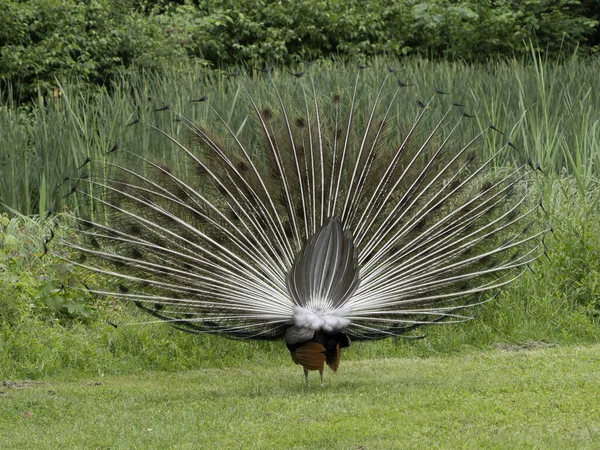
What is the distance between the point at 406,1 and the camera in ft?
64.4

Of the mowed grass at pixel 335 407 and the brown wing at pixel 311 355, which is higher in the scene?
the brown wing at pixel 311 355

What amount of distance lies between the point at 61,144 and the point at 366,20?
30.4 ft

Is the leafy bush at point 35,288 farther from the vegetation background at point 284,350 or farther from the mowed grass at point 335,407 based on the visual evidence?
the mowed grass at point 335,407

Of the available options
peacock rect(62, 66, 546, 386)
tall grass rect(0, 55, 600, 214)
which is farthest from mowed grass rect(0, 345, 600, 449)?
tall grass rect(0, 55, 600, 214)

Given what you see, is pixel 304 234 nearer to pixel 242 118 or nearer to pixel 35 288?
pixel 35 288

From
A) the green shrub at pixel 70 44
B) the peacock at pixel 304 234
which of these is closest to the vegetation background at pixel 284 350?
the green shrub at pixel 70 44

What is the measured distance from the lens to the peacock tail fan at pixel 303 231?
249 inches

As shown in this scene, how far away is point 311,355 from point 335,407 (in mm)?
330

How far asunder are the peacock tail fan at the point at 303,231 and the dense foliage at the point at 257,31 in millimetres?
8905

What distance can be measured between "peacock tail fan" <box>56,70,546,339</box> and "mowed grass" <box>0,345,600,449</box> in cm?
46

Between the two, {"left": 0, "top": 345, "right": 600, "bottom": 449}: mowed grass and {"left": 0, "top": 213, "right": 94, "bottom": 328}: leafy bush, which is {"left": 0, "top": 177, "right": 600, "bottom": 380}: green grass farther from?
{"left": 0, "top": 345, "right": 600, "bottom": 449}: mowed grass

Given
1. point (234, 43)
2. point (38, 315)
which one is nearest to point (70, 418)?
point (38, 315)

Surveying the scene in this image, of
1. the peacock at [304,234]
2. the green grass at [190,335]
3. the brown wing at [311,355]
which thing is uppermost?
the peacock at [304,234]

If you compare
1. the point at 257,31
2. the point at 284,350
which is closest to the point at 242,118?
the point at 284,350
